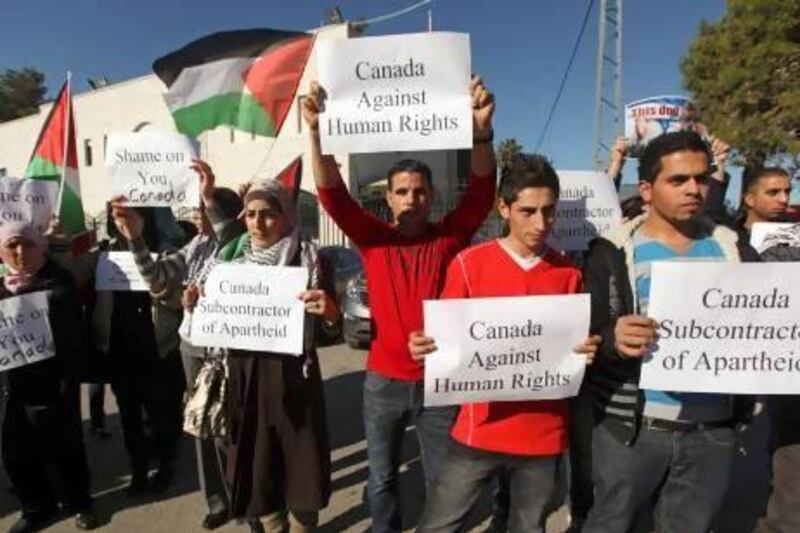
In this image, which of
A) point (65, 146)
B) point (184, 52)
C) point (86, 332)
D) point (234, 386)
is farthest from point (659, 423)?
point (65, 146)

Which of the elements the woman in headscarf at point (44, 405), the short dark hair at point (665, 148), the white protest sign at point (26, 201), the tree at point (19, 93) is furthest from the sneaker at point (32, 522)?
the tree at point (19, 93)

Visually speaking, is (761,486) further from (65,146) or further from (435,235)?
(65,146)

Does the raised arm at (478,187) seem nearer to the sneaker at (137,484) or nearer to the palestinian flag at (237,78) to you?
the palestinian flag at (237,78)

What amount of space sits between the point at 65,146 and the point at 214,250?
164cm

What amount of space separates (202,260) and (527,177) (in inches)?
81.4

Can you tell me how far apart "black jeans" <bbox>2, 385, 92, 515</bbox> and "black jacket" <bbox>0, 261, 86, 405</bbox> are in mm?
73

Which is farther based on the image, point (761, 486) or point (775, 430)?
point (761, 486)

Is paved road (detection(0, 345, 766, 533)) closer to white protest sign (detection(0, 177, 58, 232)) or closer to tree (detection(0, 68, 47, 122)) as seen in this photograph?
white protest sign (detection(0, 177, 58, 232))

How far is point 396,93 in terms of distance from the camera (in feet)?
9.46

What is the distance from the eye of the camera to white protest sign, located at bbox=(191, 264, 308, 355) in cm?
306

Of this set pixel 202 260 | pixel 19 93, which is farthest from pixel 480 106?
pixel 19 93

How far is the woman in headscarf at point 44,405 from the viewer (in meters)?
3.71

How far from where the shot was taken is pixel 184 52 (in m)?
3.81

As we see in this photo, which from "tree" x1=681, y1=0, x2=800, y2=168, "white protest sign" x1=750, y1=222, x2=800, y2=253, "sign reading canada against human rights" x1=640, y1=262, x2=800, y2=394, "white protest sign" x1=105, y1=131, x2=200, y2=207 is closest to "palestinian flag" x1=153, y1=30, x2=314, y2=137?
"white protest sign" x1=105, y1=131, x2=200, y2=207
